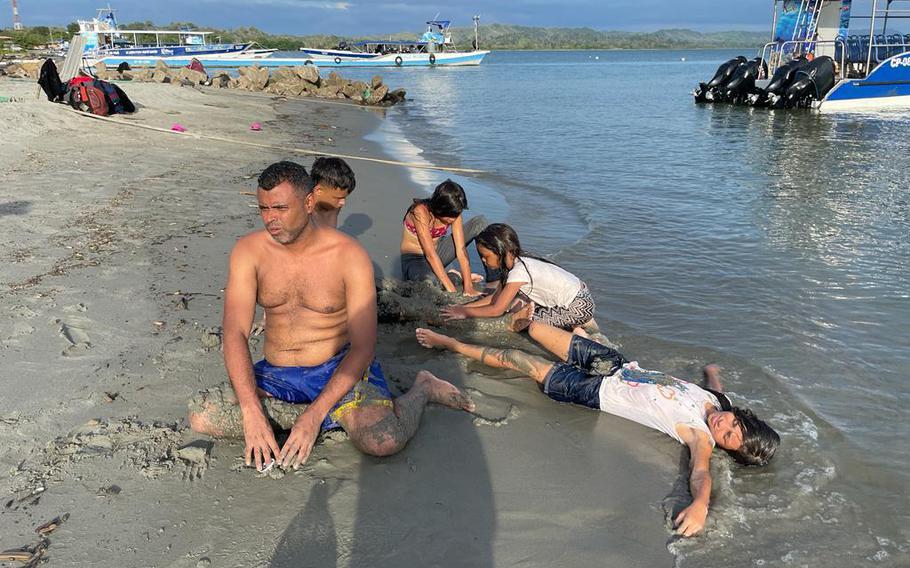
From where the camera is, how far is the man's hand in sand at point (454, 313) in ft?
16.7

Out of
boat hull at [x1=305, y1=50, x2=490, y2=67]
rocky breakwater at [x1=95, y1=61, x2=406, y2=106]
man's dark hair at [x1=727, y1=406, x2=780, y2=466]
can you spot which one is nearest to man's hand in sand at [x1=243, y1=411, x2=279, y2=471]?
man's dark hair at [x1=727, y1=406, x2=780, y2=466]

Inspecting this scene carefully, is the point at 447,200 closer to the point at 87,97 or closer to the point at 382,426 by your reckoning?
the point at 382,426

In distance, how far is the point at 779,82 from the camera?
2614 cm

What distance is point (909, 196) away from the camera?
10.7 meters

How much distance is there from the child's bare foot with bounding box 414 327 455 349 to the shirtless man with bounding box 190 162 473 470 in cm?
120

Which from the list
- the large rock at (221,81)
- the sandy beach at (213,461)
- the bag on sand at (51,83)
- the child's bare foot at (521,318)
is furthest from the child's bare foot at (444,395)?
the large rock at (221,81)

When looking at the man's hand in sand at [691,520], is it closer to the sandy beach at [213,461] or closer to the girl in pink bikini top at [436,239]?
the sandy beach at [213,461]

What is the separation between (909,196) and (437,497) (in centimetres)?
1115

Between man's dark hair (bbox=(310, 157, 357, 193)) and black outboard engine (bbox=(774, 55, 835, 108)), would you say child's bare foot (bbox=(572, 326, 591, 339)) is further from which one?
black outboard engine (bbox=(774, 55, 835, 108))

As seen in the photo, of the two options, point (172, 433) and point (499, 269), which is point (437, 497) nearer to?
point (172, 433)

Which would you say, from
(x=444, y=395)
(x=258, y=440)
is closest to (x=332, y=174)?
(x=444, y=395)

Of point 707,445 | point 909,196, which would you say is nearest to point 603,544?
point 707,445

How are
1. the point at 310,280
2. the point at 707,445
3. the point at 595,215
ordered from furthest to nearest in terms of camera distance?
the point at 595,215 → the point at 707,445 → the point at 310,280

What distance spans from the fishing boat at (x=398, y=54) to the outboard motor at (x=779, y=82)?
1553 inches
